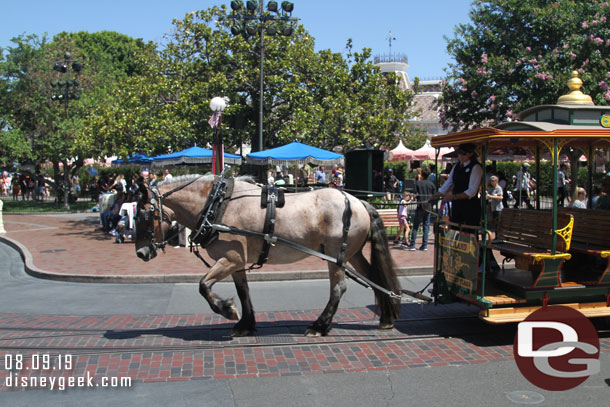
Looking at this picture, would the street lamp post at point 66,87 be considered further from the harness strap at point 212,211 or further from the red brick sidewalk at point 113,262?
the harness strap at point 212,211

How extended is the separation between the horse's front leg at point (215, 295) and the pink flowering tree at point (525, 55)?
16.0 meters

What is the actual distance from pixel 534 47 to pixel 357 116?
7.99 metres

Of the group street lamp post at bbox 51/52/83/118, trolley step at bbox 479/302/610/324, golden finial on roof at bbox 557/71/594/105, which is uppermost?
street lamp post at bbox 51/52/83/118

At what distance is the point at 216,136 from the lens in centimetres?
1192

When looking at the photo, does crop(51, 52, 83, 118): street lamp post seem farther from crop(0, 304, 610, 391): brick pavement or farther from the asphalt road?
the asphalt road

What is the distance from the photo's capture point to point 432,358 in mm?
5480

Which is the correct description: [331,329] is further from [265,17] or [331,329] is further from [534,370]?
[265,17]

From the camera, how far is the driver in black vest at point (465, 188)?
6.28m

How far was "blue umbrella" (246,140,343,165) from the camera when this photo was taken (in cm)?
1508

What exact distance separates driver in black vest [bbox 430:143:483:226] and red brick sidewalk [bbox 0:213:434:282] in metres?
3.77

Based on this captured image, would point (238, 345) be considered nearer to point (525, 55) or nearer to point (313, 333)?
point (313, 333)

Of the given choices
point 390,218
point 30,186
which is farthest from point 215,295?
point 30,186

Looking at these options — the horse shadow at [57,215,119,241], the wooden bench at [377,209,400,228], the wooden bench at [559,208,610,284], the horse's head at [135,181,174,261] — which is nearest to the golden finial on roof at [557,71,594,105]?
the wooden bench at [559,208,610,284]

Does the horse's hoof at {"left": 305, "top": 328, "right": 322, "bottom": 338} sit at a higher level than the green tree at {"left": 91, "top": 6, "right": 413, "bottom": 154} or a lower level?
lower
